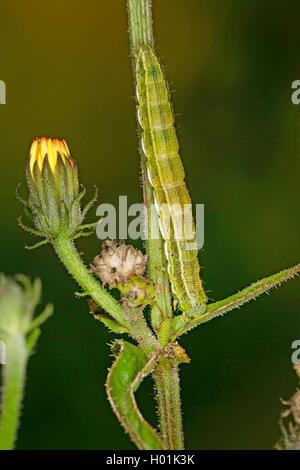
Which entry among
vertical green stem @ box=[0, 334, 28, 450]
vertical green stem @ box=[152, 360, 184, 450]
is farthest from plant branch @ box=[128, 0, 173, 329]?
vertical green stem @ box=[0, 334, 28, 450]

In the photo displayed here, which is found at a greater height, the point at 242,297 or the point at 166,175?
the point at 166,175

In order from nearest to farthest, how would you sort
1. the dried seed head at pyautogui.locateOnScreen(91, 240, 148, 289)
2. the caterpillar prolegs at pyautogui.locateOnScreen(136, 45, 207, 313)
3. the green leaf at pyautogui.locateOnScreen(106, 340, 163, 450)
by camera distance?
the green leaf at pyautogui.locateOnScreen(106, 340, 163, 450)
the dried seed head at pyautogui.locateOnScreen(91, 240, 148, 289)
the caterpillar prolegs at pyautogui.locateOnScreen(136, 45, 207, 313)

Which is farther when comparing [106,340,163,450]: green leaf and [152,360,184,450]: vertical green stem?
[152,360,184,450]: vertical green stem

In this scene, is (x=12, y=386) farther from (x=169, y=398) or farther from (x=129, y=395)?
(x=169, y=398)

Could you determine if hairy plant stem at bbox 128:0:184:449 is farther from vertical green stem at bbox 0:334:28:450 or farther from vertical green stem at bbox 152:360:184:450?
vertical green stem at bbox 0:334:28:450

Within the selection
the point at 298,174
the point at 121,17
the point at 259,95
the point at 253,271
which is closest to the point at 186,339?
the point at 253,271

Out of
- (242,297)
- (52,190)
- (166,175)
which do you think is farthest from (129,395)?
(166,175)
